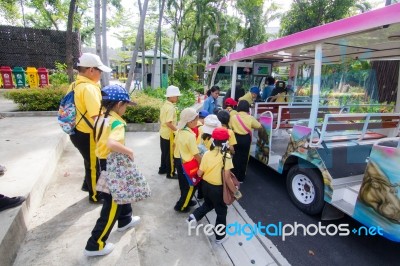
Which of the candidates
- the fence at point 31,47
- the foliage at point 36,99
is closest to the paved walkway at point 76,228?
the foliage at point 36,99

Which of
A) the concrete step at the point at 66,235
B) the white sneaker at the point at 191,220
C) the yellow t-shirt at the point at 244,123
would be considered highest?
the yellow t-shirt at the point at 244,123

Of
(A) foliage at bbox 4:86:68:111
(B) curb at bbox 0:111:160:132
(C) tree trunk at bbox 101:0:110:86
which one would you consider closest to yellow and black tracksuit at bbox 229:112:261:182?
(B) curb at bbox 0:111:160:132

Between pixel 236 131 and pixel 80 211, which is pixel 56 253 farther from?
pixel 236 131

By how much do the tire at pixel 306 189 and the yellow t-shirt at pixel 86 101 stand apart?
2.68 metres

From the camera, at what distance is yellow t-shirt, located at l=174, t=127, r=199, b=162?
300 cm

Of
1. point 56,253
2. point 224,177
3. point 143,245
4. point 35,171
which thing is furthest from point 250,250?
point 35,171

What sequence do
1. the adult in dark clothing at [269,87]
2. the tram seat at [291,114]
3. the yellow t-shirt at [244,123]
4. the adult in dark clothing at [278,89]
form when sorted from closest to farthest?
the yellow t-shirt at [244,123] < the tram seat at [291,114] < the adult in dark clothing at [278,89] < the adult in dark clothing at [269,87]

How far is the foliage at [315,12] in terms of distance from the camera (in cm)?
1476

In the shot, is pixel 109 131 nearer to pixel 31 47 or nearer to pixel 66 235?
pixel 66 235

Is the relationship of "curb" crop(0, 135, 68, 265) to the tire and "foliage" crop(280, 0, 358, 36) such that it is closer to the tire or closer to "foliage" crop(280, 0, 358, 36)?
the tire

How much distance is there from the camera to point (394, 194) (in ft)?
7.59

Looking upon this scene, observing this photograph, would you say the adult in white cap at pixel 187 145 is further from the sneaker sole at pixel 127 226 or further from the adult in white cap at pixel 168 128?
the adult in white cap at pixel 168 128

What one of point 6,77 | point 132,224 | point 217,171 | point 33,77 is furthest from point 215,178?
point 6,77

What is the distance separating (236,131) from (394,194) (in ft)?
7.55
